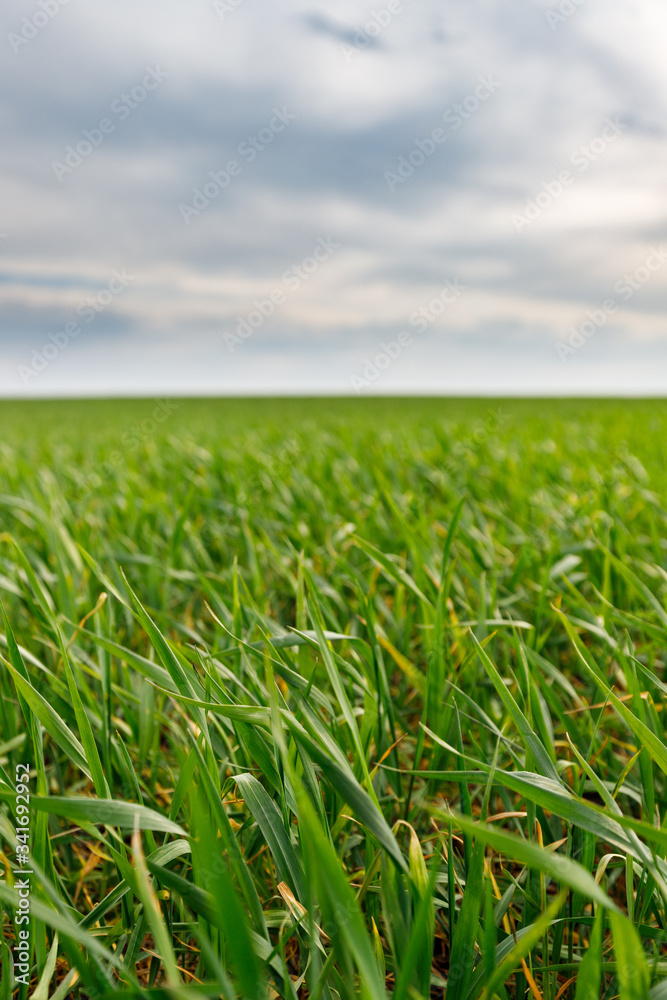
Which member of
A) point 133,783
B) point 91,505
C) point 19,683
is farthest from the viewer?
point 91,505

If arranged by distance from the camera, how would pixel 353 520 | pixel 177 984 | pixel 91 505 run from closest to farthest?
pixel 177 984 → pixel 353 520 → pixel 91 505

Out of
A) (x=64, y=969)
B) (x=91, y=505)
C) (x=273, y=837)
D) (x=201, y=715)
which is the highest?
(x=91, y=505)

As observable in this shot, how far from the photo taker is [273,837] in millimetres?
714

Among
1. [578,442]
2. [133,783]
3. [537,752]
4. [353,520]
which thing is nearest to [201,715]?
[133,783]

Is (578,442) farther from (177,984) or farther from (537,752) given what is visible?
(177,984)

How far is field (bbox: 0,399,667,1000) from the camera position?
0.61 meters

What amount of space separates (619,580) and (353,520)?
953 mm

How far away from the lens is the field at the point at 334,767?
0.61 meters

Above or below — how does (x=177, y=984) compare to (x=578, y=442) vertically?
below

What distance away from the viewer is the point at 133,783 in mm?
846

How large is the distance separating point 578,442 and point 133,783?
4471 mm

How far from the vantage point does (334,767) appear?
609 mm

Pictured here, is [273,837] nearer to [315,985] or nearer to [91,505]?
[315,985]

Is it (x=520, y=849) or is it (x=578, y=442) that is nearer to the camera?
(x=520, y=849)
